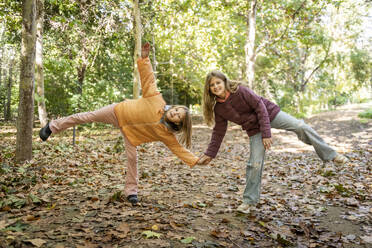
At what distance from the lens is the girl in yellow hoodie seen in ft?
12.9

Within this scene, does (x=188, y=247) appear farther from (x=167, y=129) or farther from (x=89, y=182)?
(x=89, y=182)

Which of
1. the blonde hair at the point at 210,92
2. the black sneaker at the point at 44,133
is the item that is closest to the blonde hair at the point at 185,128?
the blonde hair at the point at 210,92

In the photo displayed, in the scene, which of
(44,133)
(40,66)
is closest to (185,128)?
(44,133)

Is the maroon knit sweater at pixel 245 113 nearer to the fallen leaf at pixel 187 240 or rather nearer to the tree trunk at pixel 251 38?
the fallen leaf at pixel 187 240

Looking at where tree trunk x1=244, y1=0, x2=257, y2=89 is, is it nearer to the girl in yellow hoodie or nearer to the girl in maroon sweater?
the girl in maroon sweater

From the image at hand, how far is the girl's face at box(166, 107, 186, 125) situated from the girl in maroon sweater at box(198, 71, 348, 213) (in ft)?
1.56

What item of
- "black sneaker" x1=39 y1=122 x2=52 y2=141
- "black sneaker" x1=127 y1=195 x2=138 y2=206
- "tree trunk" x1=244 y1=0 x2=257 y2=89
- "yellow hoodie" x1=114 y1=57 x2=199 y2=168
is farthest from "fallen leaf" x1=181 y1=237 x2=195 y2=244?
"tree trunk" x1=244 y1=0 x2=257 y2=89

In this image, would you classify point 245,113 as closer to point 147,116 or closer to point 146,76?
point 147,116

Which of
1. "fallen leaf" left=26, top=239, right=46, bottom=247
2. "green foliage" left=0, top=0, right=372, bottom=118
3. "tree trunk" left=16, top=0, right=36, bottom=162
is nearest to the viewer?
"fallen leaf" left=26, top=239, right=46, bottom=247

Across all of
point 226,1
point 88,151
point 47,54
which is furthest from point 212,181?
point 47,54

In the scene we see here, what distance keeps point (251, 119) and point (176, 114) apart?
3.71 ft

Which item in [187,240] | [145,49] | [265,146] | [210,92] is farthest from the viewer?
[210,92]

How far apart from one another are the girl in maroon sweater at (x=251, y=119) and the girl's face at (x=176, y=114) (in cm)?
48

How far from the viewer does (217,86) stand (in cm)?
395
